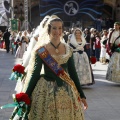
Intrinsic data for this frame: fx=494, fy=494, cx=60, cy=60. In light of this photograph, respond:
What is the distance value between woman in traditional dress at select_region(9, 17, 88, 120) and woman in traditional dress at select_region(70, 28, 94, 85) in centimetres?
643

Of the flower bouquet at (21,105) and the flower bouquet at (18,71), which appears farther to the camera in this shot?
the flower bouquet at (18,71)

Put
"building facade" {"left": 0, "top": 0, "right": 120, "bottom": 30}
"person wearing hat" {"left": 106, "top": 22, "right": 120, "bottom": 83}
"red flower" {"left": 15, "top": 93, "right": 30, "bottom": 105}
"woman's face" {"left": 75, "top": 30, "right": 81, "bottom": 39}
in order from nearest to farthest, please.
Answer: "red flower" {"left": 15, "top": 93, "right": 30, "bottom": 105}
"woman's face" {"left": 75, "top": 30, "right": 81, "bottom": 39}
"person wearing hat" {"left": 106, "top": 22, "right": 120, "bottom": 83}
"building facade" {"left": 0, "top": 0, "right": 120, "bottom": 30}

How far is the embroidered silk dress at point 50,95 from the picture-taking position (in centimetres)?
500

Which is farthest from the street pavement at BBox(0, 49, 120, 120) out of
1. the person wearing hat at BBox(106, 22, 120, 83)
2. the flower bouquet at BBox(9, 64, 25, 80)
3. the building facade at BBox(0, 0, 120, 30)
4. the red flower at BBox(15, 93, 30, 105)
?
the building facade at BBox(0, 0, 120, 30)

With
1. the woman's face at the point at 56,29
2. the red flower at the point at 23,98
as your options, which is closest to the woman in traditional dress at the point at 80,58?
the woman's face at the point at 56,29

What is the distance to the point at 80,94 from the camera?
525cm

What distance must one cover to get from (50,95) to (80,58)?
21.9 ft

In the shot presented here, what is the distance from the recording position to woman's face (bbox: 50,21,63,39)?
501 cm

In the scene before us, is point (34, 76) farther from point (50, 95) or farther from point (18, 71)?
point (18, 71)

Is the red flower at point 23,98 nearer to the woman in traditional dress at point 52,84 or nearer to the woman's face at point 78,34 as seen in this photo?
the woman in traditional dress at point 52,84

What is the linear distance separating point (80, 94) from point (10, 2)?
39823 millimetres

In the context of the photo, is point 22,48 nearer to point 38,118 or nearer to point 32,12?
point 38,118

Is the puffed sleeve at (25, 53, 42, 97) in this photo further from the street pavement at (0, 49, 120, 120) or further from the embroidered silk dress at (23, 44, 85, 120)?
the street pavement at (0, 49, 120, 120)

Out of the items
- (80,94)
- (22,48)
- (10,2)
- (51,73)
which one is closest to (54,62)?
(51,73)
